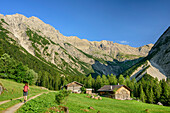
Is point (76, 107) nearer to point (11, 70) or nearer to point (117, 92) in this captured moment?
point (117, 92)

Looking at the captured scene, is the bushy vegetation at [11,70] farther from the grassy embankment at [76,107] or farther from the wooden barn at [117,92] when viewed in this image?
the wooden barn at [117,92]

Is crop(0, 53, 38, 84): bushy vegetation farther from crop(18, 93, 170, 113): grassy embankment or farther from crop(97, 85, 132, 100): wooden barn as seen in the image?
crop(97, 85, 132, 100): wooden barn

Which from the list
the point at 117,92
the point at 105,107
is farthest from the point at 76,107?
the point at 117,92

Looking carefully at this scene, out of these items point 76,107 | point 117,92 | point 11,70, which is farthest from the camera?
point 11,70

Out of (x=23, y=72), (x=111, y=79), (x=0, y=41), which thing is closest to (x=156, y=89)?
(x=111, y=79)

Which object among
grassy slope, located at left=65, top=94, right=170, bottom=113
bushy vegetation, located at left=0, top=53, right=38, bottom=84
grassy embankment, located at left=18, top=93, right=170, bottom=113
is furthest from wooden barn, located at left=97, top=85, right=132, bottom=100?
bushy vegetation, located at left=0, top=53, right=38, bottom=84

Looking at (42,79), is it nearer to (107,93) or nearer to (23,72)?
(23,72)

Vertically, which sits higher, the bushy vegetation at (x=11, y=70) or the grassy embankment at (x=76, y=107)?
the bushy vegetation at (x=11, y=70)

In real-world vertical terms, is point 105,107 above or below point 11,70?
below

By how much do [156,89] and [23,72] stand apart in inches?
3355

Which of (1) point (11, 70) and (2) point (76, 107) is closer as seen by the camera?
(2) point (76, 107)

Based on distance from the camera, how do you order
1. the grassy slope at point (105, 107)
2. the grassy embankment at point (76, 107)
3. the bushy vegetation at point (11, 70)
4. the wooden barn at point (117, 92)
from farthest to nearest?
the bushy vegetation at point (11, 70) < the wooden barn at point (117, 92) < the grassy slope at point (105, 107) < the grassy embankment at point (76, 107)

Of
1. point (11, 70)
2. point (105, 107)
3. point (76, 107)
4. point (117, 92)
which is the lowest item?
point (117, 92)

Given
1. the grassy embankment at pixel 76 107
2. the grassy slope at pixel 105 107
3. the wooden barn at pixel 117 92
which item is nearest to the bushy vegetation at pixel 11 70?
the grassy embankment at pixel 76 107
